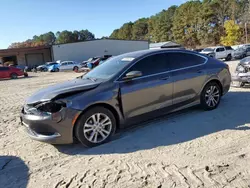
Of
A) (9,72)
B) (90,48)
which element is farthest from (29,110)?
(90,48)

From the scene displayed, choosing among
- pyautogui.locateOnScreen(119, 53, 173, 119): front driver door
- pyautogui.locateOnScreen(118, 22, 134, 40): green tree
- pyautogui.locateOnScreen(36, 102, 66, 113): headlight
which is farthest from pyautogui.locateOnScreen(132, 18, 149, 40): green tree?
pyautogui.locateOnScreen(36, 102, 66, 113): headlight

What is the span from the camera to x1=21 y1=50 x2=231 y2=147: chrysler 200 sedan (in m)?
3.92

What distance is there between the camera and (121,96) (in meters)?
4.34

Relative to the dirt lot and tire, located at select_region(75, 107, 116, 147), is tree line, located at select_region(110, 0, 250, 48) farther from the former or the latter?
tire, located at select_region(75, 107, 116, 147)

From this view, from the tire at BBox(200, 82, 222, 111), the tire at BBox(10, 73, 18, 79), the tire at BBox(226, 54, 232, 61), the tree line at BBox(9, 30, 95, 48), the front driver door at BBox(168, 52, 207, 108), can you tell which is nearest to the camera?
the front driver door at BBox(168, 52, 207, 108)

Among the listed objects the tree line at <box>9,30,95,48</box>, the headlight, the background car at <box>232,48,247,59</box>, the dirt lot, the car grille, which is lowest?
the background car at <box>232,48,247,59</box>

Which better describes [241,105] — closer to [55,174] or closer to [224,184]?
[224,184]

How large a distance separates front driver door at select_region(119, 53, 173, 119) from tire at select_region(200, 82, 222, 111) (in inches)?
40.0

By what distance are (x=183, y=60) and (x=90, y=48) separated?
40.9 m

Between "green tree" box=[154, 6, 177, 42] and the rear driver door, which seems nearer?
the rear driver door

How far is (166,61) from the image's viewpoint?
508 cm

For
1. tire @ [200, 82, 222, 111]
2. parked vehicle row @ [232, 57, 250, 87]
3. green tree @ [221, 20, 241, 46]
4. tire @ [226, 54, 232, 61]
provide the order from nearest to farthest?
tire @ [200, 82, 222, 111] → parked vehicle row @ [232, 57, 250, 87] → tire @ [226, 54, 232, 61] → green tree @ [221, 20, 241, 46]

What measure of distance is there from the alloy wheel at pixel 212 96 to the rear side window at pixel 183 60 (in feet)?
2.23

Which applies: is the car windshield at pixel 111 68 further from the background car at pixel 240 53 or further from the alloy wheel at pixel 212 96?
the background car at pixel 240 53
